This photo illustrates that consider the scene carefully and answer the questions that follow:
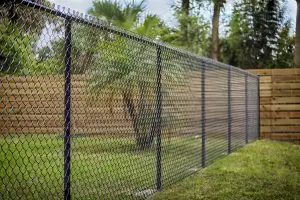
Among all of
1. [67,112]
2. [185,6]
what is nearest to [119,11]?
[67,112]

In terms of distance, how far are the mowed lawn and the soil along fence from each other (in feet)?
12.7

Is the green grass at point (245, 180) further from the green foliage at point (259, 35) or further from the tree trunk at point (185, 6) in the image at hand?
the green foliage at point (259, 35)

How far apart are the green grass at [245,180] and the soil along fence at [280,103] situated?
2655 millimetres

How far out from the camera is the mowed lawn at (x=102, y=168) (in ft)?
10.8

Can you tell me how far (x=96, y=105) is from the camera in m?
3.64

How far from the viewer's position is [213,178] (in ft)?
16.3

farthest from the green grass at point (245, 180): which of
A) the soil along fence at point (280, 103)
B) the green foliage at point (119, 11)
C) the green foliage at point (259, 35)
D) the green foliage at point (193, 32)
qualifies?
the green foliage at point (259, 35)

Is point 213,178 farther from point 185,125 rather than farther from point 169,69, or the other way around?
point 169,69

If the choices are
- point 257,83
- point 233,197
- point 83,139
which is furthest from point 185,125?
point 257,83

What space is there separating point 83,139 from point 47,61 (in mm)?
984

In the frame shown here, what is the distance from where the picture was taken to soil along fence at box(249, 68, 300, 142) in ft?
30.8

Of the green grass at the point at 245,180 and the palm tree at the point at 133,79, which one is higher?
the palm tree at the point at 133,79

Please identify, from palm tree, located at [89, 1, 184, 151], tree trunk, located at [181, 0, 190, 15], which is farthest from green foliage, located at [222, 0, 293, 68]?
palm tree, located at [89, 1, 184, 151]

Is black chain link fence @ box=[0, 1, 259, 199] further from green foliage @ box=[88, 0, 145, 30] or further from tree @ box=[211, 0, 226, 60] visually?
tree @ box=[211, 0, 226, 60]
